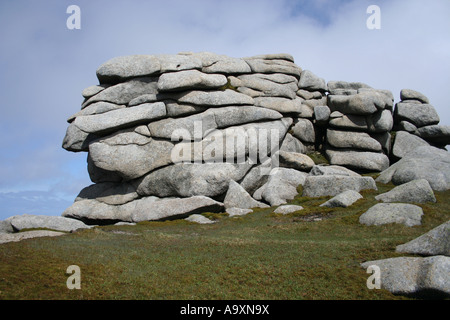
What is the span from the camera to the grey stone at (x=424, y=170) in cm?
5150


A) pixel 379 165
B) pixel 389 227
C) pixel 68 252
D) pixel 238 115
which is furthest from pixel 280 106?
pixel 68 252

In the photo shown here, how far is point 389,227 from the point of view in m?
34.3

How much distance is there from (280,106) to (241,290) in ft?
176

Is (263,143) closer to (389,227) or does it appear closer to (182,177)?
(182,177)

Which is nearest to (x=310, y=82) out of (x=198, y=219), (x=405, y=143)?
(x=405, y=143)

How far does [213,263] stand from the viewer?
2495 cm

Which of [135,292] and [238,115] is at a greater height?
[238,115]

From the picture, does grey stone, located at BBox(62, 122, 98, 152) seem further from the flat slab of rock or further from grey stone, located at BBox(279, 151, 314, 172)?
grey stone, located at BBox(279, 151, 314, 172)

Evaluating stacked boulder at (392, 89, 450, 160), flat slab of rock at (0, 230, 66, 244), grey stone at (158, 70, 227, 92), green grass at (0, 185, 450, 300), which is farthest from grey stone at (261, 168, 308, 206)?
flat slab of rock at (0, 230, 66, 244)

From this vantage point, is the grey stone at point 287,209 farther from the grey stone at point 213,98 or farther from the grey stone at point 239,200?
the grey stone at point 213,98

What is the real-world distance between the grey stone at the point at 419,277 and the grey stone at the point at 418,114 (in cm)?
6207

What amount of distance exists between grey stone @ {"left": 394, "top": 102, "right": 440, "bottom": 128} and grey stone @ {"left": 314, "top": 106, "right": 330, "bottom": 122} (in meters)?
15.1

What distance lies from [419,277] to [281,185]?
3861cm

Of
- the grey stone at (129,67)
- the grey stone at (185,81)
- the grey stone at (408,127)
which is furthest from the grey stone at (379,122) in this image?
the grey stone at (129,67)
